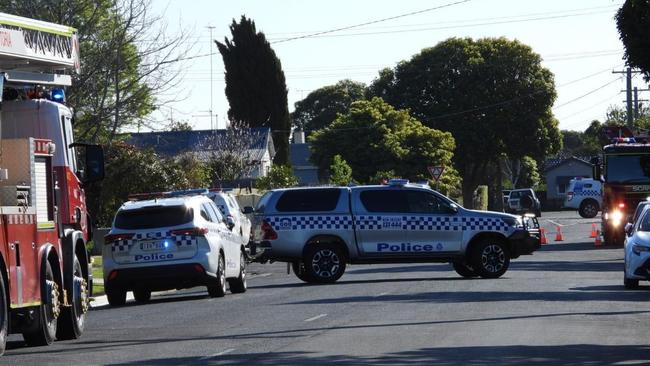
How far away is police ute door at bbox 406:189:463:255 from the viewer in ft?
95.8

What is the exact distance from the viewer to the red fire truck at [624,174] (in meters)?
41.9

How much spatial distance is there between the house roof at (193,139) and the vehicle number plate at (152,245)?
5254 centimetres

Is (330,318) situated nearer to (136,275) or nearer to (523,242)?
(136,275)

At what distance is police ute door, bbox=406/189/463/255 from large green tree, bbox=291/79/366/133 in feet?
304

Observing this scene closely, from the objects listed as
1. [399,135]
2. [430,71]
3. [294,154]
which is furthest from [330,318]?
[294,154]

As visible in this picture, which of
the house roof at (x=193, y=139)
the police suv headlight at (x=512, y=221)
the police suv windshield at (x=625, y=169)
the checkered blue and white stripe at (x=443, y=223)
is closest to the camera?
the checkered blue and white stripe at (x=443, y=223)

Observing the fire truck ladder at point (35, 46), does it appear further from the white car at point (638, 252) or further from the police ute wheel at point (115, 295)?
the white car at point (638, 252)

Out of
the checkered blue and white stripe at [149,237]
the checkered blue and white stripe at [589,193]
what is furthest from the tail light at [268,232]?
the checkered blue and white stripe at [589,193]

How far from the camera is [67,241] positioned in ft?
55.4

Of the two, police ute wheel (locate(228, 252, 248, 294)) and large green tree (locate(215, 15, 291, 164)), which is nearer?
police ute wheel (locate(228, 252, 248, 294))

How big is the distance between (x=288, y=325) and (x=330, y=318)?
1126 millimetres

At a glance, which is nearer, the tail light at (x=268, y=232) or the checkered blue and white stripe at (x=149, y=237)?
the checkered blue and white stripe at (x=149, y=237)

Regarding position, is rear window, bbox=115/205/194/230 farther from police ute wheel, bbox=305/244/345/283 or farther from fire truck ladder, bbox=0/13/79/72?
fire truck ladder, bbox=0/13/79/72

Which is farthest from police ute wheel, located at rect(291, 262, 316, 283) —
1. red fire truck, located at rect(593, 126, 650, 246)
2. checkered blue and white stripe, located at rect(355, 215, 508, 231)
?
red fire truck, located at rect(593, 126, 650, 246)
